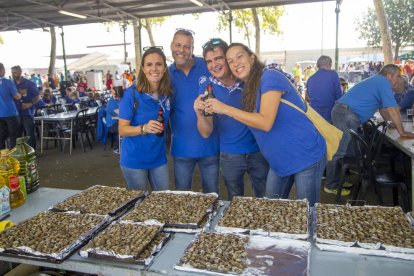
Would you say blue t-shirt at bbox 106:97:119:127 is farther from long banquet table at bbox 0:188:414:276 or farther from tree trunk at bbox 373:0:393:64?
tree trunk at bbox 373:0:393:64

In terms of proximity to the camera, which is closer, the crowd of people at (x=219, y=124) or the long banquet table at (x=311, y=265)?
the long banquet table at (x=311, y=265)

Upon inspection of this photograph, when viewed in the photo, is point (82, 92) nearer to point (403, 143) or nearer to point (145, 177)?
point (145, 177)

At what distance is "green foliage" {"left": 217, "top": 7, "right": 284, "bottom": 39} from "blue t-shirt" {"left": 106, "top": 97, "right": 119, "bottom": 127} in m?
13.4

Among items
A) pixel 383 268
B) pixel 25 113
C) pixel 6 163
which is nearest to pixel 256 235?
pixel 383 268

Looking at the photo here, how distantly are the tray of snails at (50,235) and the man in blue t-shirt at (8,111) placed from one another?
5423 mm

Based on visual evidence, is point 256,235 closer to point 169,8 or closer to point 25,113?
point 25,113

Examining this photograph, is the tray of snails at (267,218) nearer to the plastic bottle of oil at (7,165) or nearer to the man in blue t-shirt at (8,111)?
the plastic bottle of oil at (7,165)

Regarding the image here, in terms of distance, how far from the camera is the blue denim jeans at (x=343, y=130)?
4375 millimetres

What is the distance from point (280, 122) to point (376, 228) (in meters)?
0.79

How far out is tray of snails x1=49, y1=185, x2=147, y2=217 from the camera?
1872mm

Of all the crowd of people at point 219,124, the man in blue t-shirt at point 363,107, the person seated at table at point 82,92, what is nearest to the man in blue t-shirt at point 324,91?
the man in blue t-shirt at point 363,107

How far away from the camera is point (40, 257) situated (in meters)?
1.46

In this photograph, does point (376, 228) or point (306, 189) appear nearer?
point (376, 228)

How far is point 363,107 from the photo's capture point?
4.23m
